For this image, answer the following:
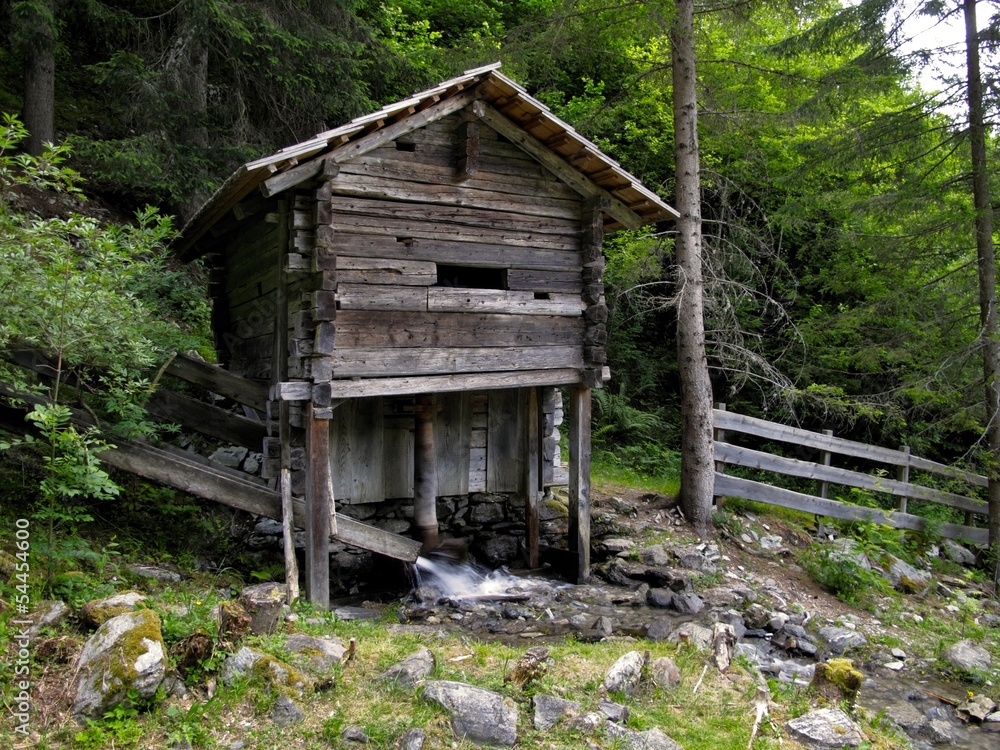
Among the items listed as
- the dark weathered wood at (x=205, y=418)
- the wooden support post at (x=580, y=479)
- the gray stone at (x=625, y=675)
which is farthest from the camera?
the wooden support post at (x=580, y=479)

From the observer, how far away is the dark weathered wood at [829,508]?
11258mm

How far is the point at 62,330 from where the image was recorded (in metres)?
5.91

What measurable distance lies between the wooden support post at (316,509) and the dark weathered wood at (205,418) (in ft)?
4.97

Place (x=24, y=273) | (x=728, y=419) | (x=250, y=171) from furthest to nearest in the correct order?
(x=728, y=419) < (x=250, y=171) < (x=24, y=273)

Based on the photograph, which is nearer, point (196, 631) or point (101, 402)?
point (196, 631)

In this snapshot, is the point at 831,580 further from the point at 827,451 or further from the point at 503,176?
the point at 503,176

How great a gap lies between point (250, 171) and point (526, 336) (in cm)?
380

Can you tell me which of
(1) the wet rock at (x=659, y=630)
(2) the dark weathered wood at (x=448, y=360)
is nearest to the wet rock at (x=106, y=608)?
(2) the dark weathered wood at (x=448, y=360)

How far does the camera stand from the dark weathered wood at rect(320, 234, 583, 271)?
7934 millimetres

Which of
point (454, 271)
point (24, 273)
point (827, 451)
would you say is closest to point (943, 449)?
point (827, 451)

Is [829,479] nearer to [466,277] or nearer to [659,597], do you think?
[659,597]

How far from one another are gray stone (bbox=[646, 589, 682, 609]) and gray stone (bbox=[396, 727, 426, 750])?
4.89 metres

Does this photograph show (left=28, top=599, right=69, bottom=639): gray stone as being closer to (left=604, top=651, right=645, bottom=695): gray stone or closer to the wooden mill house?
the wooden mill house

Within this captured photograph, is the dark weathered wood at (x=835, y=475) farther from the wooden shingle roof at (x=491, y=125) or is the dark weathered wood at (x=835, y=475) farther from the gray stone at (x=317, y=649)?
the gray stone at (x=317, y=649)
